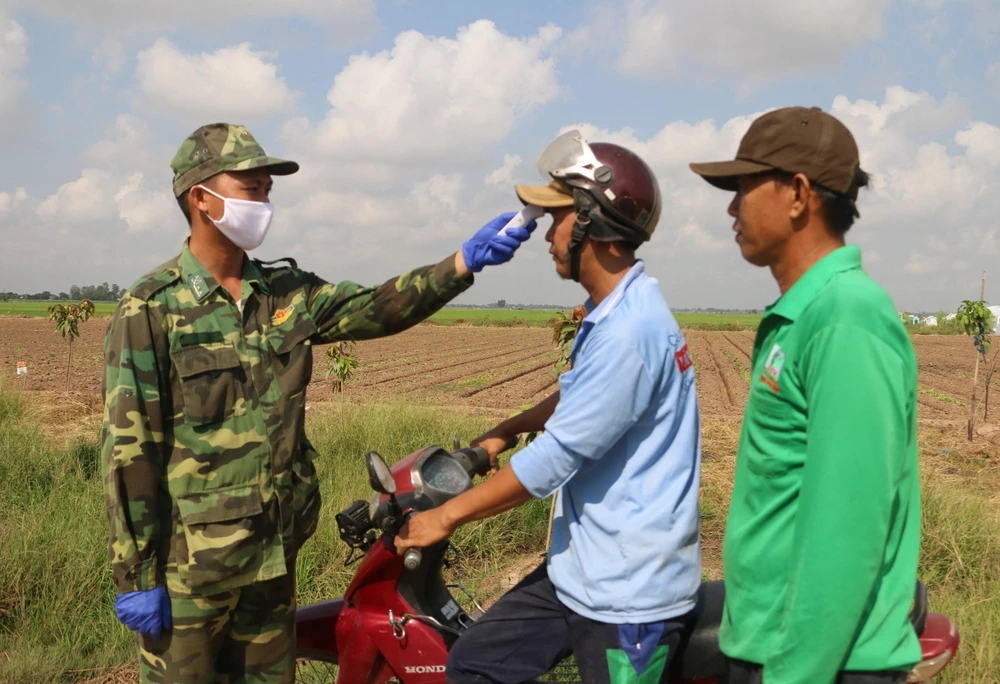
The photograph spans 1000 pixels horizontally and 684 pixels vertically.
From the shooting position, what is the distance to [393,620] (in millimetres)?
2324

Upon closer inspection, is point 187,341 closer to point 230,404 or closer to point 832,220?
point 230,404

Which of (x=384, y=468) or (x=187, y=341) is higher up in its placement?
(x=187, y=341)

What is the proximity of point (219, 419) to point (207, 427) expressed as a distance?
4 centimetres

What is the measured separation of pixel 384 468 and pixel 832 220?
1.18 meters

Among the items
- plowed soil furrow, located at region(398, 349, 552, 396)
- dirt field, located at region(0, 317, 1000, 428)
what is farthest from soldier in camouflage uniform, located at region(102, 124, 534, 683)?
plowed soil furrow, located at region(398, 349, 552, 396)

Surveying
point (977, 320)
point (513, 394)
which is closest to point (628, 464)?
point (977, 320)

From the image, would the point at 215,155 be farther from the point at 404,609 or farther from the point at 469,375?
the point at 469,375

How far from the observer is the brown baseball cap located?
1535 mm

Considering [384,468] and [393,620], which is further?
[393,620]

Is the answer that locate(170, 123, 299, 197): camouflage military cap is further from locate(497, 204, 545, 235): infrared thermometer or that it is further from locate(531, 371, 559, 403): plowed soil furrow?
locate(531, 371, 559, 403): plowed soil furrow

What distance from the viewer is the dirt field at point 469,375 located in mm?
14234

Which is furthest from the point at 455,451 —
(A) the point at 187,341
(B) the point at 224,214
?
(B) the point at 224,214

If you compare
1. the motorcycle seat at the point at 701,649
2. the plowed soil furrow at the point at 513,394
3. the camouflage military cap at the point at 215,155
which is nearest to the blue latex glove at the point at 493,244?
the camouflage military cap at the point at 215,155

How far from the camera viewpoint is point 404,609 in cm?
234
